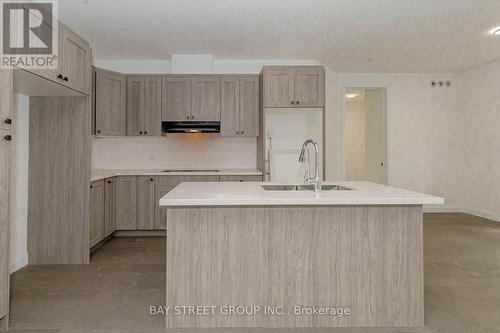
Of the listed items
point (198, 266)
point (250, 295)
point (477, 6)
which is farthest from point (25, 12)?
point (477, 6)

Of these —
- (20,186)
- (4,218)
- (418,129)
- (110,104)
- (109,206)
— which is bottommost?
(109,206)

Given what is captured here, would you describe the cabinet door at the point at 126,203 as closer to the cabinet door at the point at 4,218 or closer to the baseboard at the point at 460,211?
the cabinet door at the point at 4,218

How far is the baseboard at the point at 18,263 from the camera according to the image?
3.17m

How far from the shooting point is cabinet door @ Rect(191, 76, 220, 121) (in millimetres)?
4734

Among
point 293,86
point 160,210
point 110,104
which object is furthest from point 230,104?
point 160,210

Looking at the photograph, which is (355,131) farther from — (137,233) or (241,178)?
(137,233)

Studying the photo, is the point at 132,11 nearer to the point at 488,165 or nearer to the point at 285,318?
the point at 285,318

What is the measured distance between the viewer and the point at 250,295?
2133mm

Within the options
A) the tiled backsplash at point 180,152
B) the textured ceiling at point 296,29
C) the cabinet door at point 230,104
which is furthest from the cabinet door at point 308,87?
the tiled backsplash at point 180,152

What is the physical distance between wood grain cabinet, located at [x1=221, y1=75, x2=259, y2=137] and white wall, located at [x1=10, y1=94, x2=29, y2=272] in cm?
237

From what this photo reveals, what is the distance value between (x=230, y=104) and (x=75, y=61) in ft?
6.95

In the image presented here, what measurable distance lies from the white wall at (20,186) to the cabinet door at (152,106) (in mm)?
1553

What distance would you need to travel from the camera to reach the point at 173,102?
4.72 meters

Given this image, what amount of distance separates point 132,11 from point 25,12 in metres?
1.29
